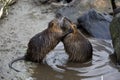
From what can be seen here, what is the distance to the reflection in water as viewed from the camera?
19.7 ft

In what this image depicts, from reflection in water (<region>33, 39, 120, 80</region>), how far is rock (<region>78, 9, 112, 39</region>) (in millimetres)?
1140

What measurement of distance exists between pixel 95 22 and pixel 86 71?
6.95ft

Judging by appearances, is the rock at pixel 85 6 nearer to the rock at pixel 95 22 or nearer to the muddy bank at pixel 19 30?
the muddy bank at pixel 19 30

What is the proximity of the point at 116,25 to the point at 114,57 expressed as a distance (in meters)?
0.54

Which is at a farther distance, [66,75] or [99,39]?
[99,39]

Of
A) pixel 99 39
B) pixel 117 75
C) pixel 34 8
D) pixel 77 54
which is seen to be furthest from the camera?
pixel 34 8

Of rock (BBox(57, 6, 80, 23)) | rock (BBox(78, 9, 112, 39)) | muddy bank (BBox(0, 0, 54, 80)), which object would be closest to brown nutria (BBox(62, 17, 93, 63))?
muddy bank (BBox(0, 0, 54, 80))

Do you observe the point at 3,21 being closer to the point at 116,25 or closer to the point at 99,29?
the point at 99,29

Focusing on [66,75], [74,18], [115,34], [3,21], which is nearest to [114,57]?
[115,34]

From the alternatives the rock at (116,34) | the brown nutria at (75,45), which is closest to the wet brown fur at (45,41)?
the brown nutria at (75,45)

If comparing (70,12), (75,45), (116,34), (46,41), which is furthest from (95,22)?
(46,41)

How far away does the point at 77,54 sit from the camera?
21.1 feet

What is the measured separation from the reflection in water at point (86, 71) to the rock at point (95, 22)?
3.74 ft

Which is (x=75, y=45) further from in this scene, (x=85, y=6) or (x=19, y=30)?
(x=85, y=6)
